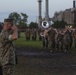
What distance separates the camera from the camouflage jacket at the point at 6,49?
10305 millimetres

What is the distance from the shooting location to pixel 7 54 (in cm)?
1034

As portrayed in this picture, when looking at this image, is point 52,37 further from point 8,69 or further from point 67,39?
point 8,69

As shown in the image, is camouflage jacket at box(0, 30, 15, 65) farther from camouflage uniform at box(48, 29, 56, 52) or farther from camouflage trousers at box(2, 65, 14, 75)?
camouflage uniform at box(48, 29, 56, 52)

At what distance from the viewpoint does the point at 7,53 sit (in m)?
10.3

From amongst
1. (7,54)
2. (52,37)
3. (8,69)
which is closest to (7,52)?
(7,54)

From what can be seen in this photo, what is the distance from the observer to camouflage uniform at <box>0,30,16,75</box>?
10297 mm

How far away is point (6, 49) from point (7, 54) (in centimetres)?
12

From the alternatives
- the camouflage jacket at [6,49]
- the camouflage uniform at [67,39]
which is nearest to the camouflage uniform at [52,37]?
the camouflage uniform at [67,39]

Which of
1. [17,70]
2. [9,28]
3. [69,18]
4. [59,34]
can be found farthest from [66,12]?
[9,28]

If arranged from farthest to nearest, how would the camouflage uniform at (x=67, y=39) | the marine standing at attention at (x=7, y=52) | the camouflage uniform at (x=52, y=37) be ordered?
the camouflage uniform at (x=52, y=37) → the camouflage uniform at (x=67, y=39) → the marine standing at attention at (x=7, y=52)

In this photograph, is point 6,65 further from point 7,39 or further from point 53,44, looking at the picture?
point 53,44

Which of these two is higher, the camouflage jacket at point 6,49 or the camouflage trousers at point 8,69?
the camouflage jacket at point 6,49

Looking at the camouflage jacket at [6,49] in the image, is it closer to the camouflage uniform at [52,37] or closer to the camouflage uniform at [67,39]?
the camouflage uniform at [67,39]

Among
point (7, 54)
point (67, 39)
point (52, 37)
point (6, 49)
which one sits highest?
point (6, 49)
